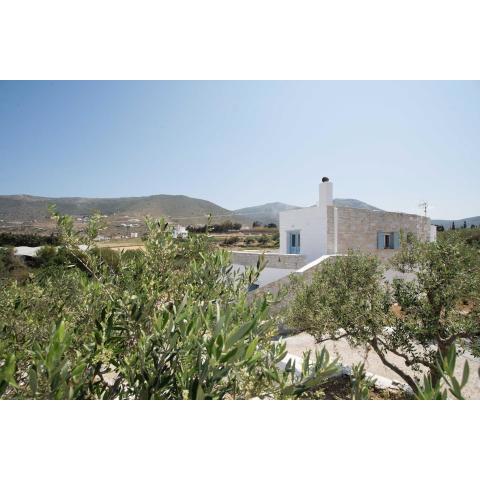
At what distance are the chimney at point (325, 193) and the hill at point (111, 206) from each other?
438 cm

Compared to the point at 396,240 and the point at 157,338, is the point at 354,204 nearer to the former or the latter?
the point at 396,240

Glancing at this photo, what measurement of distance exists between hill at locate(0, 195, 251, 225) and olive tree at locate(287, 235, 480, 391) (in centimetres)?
307

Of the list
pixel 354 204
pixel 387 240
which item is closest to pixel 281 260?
pixel 387 240

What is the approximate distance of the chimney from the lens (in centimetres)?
1313

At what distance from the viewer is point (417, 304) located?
14.8 feet

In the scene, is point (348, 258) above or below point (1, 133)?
below

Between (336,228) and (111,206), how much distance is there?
24266mm

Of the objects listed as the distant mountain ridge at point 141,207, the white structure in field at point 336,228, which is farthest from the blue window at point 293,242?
the distant mountain ridge at point 141,207

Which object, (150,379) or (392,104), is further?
(392,104)
